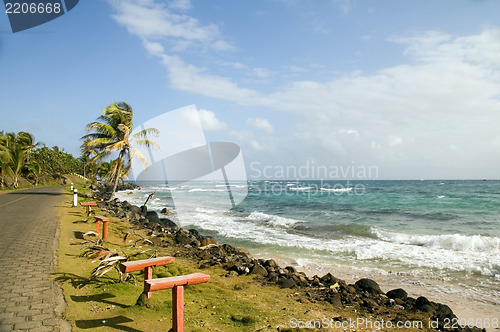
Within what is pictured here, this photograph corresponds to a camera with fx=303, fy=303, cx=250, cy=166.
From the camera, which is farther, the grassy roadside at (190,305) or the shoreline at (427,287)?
the shoreline at (427,287)

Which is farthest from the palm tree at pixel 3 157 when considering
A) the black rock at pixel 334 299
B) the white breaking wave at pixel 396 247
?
the black rock at pixel 334 299

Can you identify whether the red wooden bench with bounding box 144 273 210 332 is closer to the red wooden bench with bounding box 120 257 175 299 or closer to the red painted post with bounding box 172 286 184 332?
the red painted post with bounding box 172 286 184 332

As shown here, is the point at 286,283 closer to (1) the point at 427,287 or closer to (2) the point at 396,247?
(1) the point at 427,287

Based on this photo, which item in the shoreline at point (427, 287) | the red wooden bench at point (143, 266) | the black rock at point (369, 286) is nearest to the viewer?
the red wooden bench at point (143, 266)

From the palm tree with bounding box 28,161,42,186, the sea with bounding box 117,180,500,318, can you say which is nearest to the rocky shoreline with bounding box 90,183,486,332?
the sea with bounding box 117,180,500,318

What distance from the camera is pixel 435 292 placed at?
7.43 metres

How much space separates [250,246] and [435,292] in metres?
6.79

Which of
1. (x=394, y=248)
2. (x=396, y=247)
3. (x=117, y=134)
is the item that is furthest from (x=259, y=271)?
(x=117, y=134)

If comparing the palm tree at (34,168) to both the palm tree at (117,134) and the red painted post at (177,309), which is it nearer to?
the palm tree at (117,134)

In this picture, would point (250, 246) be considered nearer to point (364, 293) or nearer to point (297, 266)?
point (297, 266)

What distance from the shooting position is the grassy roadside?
415 cm

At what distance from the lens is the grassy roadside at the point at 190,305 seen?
163 inches

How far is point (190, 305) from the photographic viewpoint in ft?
16.2

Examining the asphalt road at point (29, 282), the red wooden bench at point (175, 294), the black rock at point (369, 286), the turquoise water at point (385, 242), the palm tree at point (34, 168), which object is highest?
the palm tree at point (34, 168)
